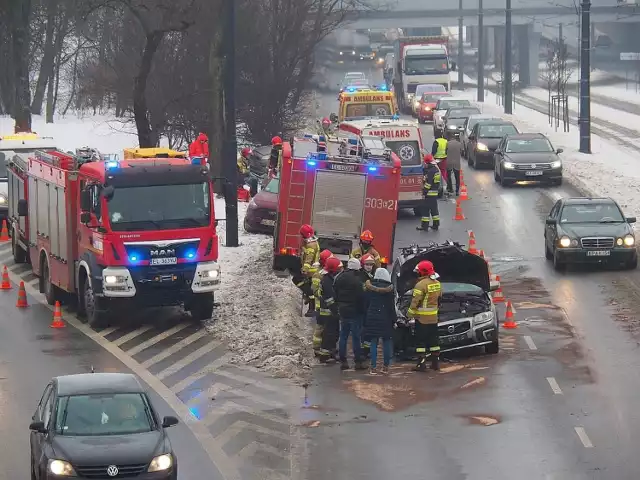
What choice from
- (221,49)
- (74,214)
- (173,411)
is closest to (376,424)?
(173,411)

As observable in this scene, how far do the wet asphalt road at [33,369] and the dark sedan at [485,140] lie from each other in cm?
2167

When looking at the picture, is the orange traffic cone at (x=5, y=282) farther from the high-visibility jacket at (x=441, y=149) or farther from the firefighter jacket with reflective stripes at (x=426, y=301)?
the high-visibility jacket at (x=441, y=149)

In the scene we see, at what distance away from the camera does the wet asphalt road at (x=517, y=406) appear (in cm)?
1493

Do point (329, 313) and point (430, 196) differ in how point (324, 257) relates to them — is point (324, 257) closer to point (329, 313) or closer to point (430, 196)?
point (329, 313)

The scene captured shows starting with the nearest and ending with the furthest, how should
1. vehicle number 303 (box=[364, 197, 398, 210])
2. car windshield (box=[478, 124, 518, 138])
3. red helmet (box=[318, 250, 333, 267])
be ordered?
red helmet (box=[318, 250, 333, 267]) → vehicle number 303 (box=[364, 197, 398, 210]) → car windshield (box=[478, 124, 518, 138])

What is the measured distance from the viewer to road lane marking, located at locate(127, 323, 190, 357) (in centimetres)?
2191

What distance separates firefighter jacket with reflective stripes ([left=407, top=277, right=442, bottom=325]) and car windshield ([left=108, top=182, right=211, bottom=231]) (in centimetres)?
478

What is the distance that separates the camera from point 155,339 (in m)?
22.9

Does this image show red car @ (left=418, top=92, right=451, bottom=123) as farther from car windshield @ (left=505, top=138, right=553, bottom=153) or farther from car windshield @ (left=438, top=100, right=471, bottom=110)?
car windshield @ (left=505, top=138, right=553, bottom=153)

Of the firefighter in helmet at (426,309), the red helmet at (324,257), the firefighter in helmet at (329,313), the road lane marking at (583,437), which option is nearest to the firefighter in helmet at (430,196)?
the red helmet at (324,257)

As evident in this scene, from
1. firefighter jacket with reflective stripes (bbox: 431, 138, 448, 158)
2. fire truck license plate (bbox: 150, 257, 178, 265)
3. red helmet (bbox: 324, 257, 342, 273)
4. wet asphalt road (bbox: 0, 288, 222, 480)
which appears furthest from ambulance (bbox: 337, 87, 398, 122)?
red helmet (bbox: 324, 257, 342, 273)

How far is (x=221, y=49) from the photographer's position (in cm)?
3728

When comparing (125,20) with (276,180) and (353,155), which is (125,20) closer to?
(276,180)

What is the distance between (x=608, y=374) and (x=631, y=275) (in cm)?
840
